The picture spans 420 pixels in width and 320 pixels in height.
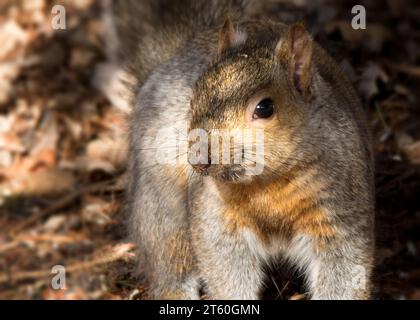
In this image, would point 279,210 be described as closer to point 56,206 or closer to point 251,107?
point 251,107

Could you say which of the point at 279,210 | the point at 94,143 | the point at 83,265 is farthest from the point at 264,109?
the point at 94,143

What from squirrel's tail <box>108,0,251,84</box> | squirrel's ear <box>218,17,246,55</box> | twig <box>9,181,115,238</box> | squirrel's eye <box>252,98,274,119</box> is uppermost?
squirrel's tail <box>108,0,251,84</box>

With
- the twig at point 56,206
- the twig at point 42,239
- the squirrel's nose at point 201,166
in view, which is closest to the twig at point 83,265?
the twig at point 42,239

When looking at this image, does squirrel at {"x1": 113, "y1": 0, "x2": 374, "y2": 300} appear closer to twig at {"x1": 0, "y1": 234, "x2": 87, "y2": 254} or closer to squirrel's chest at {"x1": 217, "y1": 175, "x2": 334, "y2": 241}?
squirrel's chest at {"x1": 217, "y1": 175, "x2": 334, "y2": 241}

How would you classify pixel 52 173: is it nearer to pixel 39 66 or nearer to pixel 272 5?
pixel 39 66

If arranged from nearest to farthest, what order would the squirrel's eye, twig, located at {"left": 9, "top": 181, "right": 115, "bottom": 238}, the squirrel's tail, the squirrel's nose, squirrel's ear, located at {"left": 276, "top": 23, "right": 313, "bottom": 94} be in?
the squirrel's nose
the squirrel's eye
squirrel's ear, located at {"left": 276, "top": 23, "right": 313, "bottom": 94}
the squirrel's tail
twig, located at {"left": 9, "top": 181, "right": 115, "bottom": 238}

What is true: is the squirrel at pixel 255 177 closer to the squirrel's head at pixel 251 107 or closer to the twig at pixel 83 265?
the squirrel's head at pixel 251 107

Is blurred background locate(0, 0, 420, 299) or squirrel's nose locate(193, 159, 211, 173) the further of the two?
blurred background locate(0, 0, 420, 299)

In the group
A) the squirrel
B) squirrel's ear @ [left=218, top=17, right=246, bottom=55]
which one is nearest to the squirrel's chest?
the squirrel
